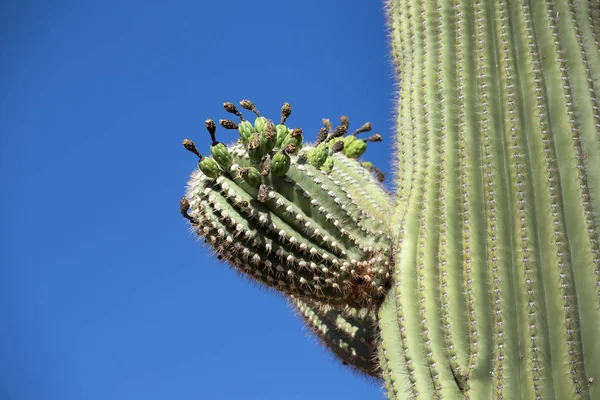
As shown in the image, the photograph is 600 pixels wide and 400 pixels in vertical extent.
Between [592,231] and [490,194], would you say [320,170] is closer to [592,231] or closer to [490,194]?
[490,194]

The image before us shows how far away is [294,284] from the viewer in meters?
4.01

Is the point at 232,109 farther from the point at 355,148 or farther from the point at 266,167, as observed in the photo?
the point at 355,148

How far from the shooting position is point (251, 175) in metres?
3.90

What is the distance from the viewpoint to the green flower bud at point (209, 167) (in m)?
4.01

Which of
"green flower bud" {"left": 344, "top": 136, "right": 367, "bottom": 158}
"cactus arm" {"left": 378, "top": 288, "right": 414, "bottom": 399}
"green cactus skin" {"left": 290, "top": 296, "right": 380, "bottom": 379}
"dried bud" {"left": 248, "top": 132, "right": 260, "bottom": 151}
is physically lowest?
"cactus arm" {"left": 378, "top": 288, "right": 414, "bottom": 399}

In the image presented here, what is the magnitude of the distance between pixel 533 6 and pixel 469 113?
2.58 feet

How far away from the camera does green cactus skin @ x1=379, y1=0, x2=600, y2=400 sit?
11.3ft

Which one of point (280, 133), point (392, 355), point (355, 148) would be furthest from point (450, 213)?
point (355, 148)

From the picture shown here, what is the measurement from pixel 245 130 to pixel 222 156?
0.26m

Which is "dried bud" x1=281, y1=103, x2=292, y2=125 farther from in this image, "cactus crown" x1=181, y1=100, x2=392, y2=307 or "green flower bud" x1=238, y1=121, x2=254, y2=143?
"green flower bud" x1=238, y1=121, x2=254, y2=143

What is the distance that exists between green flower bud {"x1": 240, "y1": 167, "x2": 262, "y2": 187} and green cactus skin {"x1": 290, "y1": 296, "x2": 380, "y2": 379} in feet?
3.47

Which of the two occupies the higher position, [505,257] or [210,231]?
[210,231]

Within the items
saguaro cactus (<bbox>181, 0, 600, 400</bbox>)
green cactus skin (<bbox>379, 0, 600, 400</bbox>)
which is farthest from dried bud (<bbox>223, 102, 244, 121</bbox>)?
green cactus skin (<bbox>379, 0, 600, 400</bbox>)

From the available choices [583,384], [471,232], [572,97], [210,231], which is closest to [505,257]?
[471,232]
